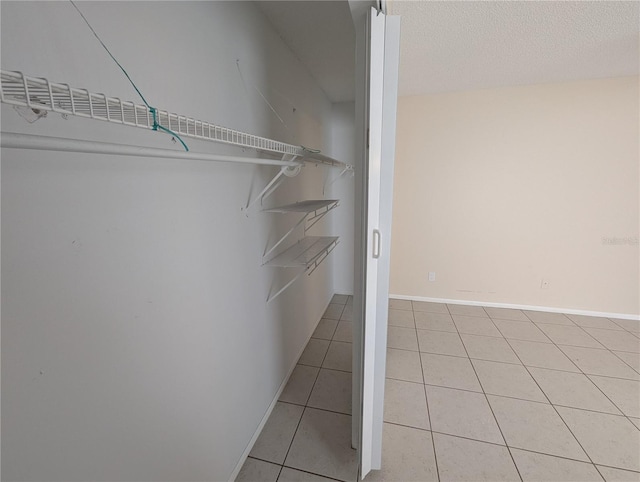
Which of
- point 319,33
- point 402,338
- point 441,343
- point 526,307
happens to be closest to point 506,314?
point 526,307

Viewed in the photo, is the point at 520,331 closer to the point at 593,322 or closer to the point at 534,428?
the point at 593,322

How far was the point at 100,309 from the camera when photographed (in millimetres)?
723

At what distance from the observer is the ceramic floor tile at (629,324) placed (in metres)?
2.67

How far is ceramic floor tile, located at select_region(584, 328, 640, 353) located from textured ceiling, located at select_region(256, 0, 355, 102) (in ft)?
10.5

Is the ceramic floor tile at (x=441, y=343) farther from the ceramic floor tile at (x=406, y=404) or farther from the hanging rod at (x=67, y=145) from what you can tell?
the hanging rod at (x=67, y=145)

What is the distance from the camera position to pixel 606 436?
1.58 metres

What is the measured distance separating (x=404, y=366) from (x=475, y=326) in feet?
3.47

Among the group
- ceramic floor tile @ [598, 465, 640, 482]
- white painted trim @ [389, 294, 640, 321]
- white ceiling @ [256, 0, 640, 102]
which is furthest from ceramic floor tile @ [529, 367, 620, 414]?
white ceiling @ [256, 0, 640, 102]

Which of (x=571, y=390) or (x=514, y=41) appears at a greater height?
(x=514, y=41)

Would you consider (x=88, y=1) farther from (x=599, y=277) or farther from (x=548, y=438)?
(x=599, y=277)

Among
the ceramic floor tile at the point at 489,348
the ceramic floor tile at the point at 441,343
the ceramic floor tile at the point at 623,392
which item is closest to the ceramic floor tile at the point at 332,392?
the ceramic floor tile at the point at 441,343

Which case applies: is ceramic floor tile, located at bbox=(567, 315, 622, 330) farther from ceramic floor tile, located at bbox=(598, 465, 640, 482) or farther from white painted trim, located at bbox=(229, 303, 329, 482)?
white painted trim, located at bbox=(229, 303, 329, 482)

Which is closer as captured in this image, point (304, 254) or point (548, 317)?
point (304, 254)

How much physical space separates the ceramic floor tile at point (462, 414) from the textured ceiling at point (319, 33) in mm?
2347
